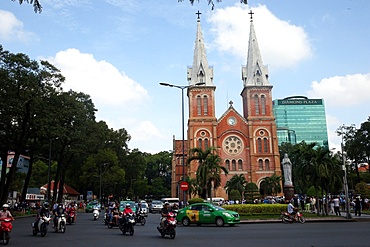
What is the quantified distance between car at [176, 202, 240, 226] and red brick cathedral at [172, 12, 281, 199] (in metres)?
42.0

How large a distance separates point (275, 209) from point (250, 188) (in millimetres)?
27866

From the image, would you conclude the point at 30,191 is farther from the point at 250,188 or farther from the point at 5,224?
the point at 5,224

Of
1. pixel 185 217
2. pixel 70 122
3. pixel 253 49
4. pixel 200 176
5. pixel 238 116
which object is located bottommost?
pixel 185 217

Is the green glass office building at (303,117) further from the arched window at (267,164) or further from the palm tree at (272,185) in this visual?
the palm tree at (272,185)

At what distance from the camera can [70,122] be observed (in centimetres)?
4034

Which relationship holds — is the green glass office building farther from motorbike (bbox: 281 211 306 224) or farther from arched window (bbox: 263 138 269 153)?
motorbike (bbox: 281 211 306 224)

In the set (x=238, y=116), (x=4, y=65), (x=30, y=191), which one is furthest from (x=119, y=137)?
(x=4, y=65)

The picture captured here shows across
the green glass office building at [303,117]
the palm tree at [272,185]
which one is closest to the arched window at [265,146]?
the palm tree at [272,185]

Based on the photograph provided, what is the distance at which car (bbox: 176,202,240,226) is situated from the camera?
20141mm

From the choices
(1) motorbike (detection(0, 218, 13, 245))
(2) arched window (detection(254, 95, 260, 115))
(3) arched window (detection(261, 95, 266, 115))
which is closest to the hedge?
(1) motorbike (detection(0, 218, 13, 245))

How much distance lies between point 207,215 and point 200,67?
50.5 metres

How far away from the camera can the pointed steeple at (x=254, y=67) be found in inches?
2660

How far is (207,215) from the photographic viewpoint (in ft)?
67.9

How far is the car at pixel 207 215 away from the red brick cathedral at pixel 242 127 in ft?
138
